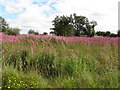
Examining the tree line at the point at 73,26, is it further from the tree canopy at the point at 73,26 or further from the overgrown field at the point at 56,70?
the overgrown field at the point at 56,70

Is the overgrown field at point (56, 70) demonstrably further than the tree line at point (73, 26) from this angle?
No

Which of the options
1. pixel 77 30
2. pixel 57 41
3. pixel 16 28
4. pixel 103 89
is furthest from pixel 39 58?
pixel 77 30

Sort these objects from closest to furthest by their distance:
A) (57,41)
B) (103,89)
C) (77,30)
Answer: (103,89) < (57,41) < (77,30)

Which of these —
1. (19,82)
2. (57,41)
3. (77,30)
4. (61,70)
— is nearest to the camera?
(19,82)

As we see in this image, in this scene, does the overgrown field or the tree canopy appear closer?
the overgrown field

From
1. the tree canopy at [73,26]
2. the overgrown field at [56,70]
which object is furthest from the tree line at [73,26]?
the overgrown field at [56,70]

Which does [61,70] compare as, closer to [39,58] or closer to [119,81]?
[39,58]

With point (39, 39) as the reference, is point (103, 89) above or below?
below

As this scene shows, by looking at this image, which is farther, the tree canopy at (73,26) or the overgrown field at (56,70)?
the tree canopy at (73,26)

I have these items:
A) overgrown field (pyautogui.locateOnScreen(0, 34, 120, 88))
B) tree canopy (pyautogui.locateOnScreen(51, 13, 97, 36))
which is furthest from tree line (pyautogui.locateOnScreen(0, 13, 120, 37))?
overgrown field (pyautogui.locateOnScreen(0, 34, 120, 88))

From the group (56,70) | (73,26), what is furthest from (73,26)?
(56,70)

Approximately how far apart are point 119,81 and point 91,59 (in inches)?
85.5

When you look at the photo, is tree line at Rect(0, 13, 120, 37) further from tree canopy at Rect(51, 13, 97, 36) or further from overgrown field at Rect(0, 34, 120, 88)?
overgrown field at Rect(0, 34, 120, 88)

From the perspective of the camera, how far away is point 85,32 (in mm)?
40906
